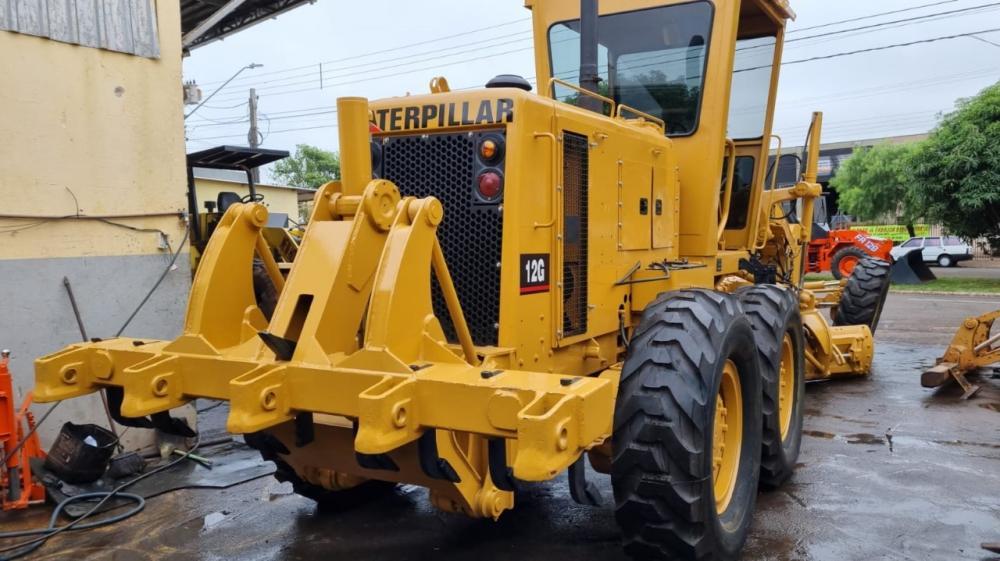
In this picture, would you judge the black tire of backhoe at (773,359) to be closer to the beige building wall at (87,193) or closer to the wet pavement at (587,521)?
the wet pavement at (587,521)

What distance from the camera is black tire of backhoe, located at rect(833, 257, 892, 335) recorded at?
9188 millimetres

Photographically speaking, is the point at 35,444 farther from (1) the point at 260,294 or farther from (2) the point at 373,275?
(2) the point at 373,275

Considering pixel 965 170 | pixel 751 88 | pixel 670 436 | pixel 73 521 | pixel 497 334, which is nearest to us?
pixel 670 436

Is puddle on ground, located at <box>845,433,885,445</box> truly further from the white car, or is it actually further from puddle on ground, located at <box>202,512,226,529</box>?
the white car

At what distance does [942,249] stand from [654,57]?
28069 mm

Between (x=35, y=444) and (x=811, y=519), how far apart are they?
527 centimetres

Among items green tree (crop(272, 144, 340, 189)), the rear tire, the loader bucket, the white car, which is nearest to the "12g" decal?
the rear tire

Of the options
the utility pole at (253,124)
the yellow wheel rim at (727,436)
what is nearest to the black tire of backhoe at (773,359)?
the yellow wheel rim at (727,436)

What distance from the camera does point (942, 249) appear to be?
94.8 ft

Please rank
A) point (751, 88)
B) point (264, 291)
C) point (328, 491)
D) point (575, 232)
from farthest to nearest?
point (751, 88), point (264, 291), point (328, 491), point (575, 232)

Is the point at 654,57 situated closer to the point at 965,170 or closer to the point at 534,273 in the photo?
the point at 534,273

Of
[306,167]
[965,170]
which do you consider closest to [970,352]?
[965,170]

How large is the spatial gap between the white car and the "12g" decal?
28.2 meters

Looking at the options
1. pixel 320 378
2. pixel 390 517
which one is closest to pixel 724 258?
pixel 390 517
